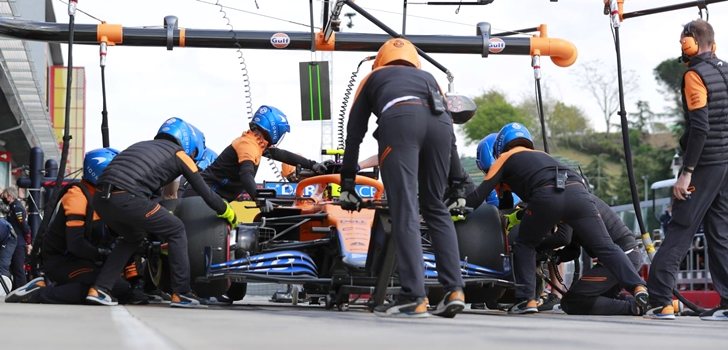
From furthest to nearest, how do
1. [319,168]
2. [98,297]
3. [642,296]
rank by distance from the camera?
[319,168]
[98,297]
[642,296]

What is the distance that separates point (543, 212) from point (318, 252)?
1790 mm

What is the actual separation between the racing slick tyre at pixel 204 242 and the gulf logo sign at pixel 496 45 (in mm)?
5546

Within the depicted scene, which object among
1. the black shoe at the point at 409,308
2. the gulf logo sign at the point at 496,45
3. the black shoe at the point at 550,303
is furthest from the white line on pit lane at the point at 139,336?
the gulf logo sign at the point at 496,45

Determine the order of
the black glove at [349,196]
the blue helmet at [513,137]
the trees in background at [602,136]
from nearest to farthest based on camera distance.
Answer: the black glove at [349,196]
the blue helmet at [513,137]
the trees in background at [602,136]

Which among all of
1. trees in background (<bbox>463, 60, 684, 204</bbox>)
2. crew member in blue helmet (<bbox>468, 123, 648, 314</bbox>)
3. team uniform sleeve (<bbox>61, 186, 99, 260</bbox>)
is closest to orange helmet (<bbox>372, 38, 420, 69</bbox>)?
crew member in blue helmet (<bbox>468, 123, 648, 314</bbox>)

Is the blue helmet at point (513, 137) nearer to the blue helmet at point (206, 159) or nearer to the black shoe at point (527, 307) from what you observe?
the black shoe at point (527, 307)

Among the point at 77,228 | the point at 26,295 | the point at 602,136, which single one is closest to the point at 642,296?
the point at 77,228

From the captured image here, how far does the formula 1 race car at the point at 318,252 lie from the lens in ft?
30.4

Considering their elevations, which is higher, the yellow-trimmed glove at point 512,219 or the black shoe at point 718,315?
the yellow-trimmed glove at point 512,219

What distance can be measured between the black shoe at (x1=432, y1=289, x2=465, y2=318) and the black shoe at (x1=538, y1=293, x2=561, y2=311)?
3.70m

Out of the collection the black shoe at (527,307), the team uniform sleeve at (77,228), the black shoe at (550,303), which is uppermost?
the team uniform sleeve at (77,228)

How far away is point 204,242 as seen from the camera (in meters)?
9.98

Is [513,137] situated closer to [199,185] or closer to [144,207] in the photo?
[199,185]

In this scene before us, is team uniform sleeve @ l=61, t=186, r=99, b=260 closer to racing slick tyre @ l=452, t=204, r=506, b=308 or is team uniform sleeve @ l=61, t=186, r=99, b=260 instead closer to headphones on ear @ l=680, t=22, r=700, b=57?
racing slick tyre @ l=452, t=204, r=506, b=308
